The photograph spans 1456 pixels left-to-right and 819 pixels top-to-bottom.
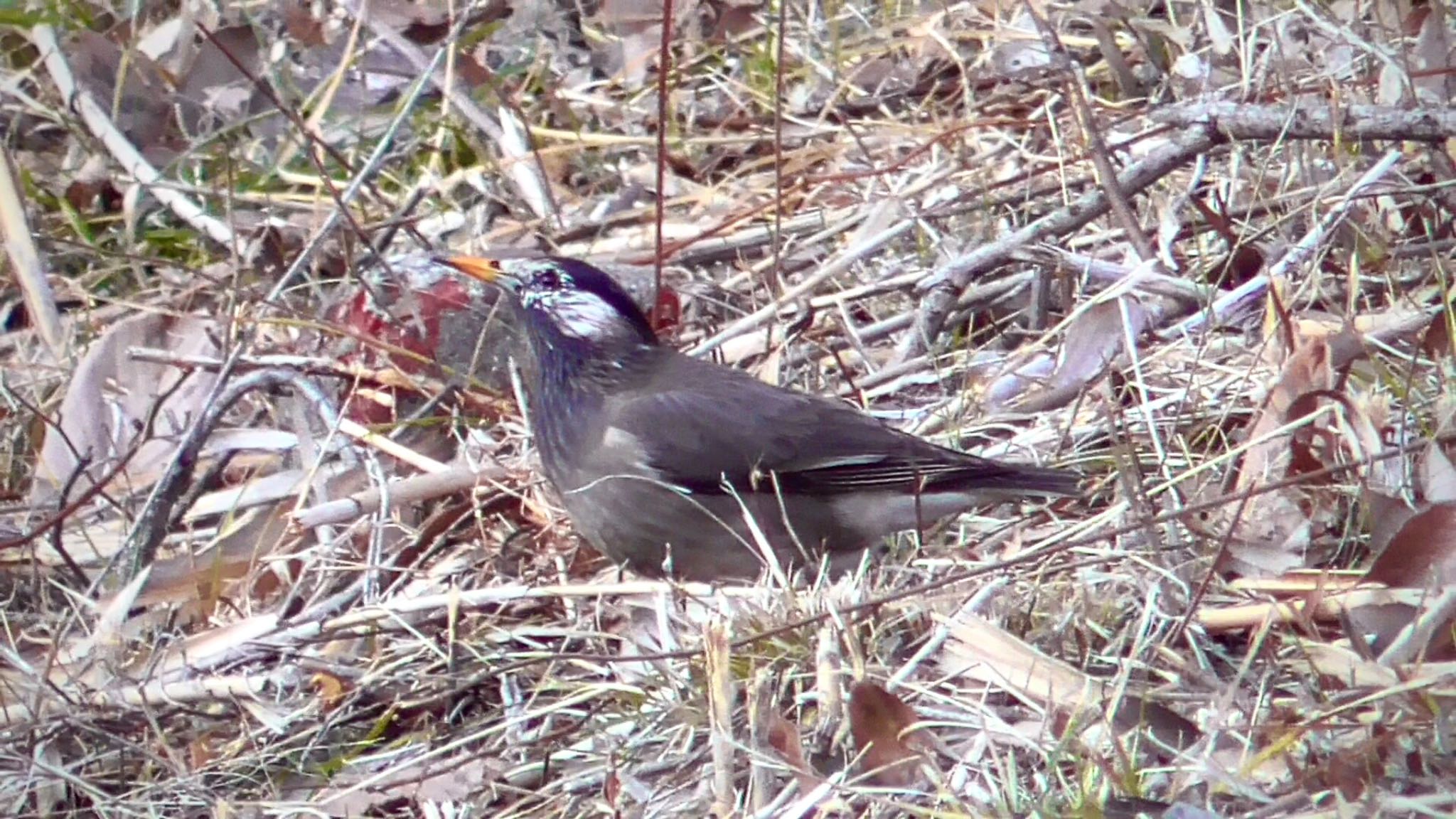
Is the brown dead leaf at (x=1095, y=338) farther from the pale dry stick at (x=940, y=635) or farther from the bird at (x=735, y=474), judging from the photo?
the pale dry stick at (x=940, y=635)

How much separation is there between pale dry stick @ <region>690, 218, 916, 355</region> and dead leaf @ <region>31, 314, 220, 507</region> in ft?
4.43

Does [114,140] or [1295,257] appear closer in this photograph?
[1295,257]

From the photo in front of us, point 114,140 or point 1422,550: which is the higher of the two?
point 114,140

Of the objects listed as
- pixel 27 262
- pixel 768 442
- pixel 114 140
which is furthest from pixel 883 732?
pixel 114 140

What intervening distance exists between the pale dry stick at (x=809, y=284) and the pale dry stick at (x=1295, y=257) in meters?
0.84

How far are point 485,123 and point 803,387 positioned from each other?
1.67 meters

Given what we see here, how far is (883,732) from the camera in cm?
301

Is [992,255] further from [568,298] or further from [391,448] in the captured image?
[391,448]

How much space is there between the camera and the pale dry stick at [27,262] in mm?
5172

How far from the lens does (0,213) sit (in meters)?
5.28

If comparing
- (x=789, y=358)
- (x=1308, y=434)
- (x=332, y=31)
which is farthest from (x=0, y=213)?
(x=1308, y=434)

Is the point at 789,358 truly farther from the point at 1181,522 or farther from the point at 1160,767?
the point at 1160,767

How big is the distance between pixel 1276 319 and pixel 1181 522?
2.49 feet

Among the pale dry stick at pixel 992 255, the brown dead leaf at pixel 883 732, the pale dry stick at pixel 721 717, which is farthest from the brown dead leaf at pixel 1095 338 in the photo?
the pale dry stick at pixel 721 717
